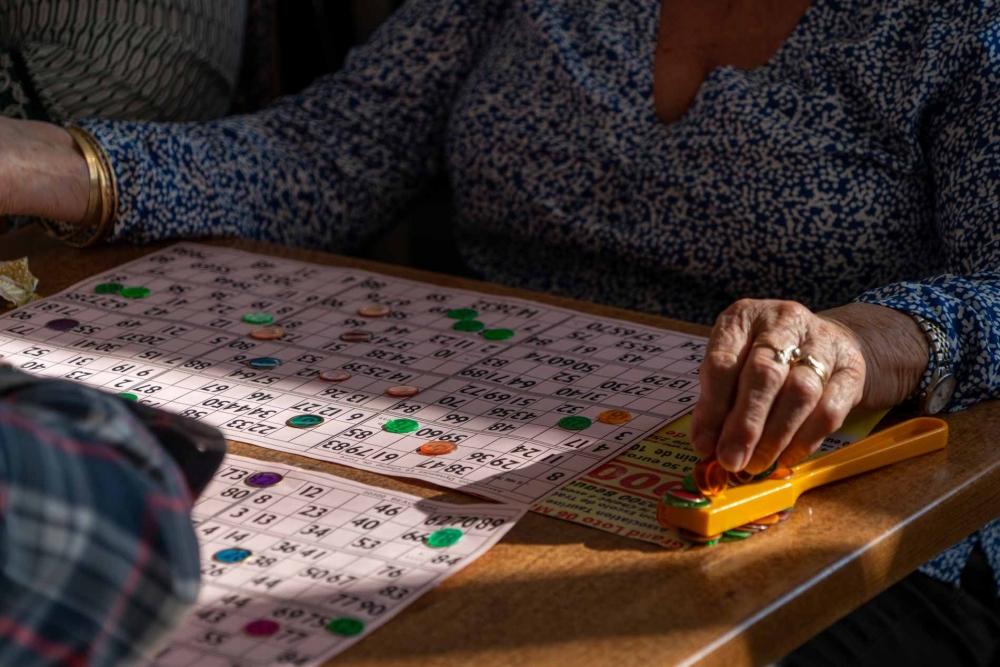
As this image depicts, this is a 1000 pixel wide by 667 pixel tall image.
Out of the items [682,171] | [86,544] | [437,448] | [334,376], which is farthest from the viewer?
[682,171]

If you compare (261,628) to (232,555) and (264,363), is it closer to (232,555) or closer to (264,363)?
(232,555)

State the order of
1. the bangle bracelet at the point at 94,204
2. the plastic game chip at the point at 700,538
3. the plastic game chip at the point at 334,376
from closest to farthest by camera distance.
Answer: the plastic game chip at the point at 700,538, the plastic game chip at the point at 334,376, the bangle bracelet at the point at 94,204

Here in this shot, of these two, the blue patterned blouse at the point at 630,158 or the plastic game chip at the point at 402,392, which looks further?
the blue patterned blouse at the point at 630,158

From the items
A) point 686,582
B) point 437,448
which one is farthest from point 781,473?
point 437,448

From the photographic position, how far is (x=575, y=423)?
894 mm

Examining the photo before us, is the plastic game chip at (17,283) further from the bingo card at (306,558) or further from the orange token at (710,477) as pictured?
the orange token at (710,477)

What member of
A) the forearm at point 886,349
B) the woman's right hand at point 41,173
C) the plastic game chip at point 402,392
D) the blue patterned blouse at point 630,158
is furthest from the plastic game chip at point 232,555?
the woman's right hand at point 41,173

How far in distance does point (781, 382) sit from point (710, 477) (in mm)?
93

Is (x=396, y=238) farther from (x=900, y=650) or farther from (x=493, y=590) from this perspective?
(x=493, y=590)

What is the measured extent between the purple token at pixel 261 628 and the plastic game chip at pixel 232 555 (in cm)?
7

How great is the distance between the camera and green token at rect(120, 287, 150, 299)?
1176 mm

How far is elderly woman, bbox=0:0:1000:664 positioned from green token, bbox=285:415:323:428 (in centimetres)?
31

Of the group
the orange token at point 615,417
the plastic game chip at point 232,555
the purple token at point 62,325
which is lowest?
the plastic game chip at point 232,555

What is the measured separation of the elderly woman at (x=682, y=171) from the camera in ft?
3.67
